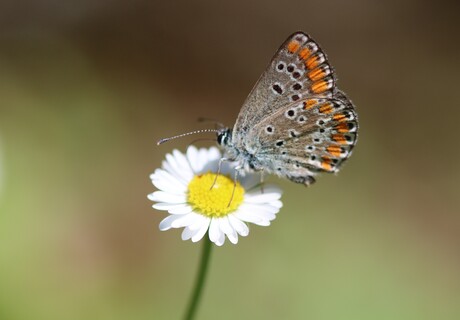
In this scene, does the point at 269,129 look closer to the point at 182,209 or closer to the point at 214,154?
the point at 214,154

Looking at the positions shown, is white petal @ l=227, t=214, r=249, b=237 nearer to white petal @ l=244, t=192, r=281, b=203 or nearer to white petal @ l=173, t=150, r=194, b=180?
white petal @ l=244, t=192, r=281, b=203

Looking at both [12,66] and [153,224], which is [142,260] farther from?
[12,66]

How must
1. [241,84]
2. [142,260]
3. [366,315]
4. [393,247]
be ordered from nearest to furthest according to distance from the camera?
[366,315] → [142,260] → [393,247] → [241,84]

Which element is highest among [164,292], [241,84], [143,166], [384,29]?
[384,29]

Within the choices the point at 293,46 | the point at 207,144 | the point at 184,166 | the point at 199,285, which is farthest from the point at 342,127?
the point at 207,144

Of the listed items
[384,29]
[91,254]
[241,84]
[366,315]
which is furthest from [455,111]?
[91,254]

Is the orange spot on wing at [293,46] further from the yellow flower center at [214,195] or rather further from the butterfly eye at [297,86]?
the yellow flower center at [214,195]

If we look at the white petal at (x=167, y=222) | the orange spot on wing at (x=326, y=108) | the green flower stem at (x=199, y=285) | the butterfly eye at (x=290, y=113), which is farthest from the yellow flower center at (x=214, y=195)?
the orange spot on wing at (x=326, y=108)
